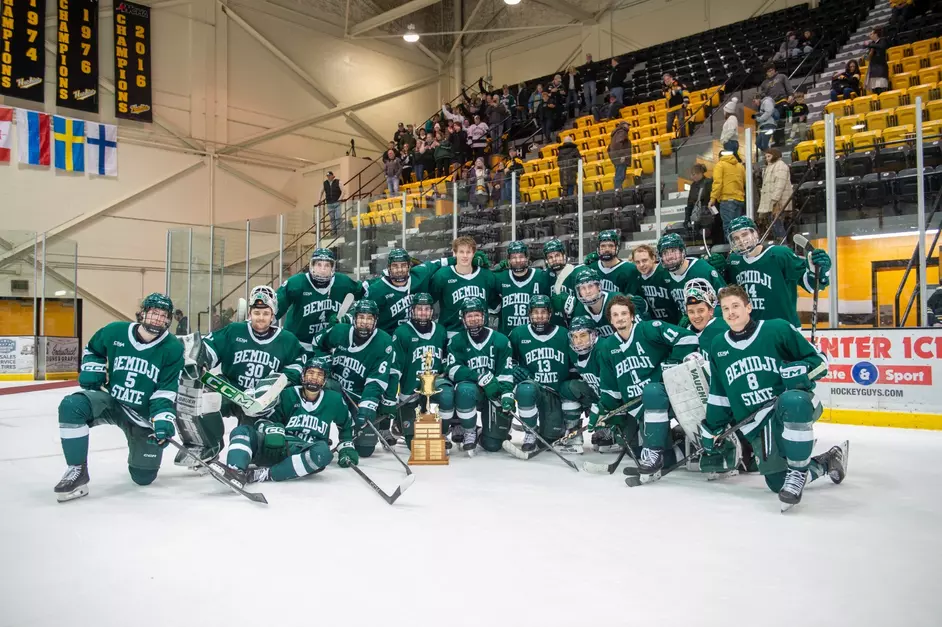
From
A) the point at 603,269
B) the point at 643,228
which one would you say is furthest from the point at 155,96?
the point at 603,269

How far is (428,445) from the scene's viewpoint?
4703 mm

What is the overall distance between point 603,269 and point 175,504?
3.46 meters

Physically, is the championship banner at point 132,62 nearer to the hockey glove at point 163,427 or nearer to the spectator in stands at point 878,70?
the spectator in stands at point 878,70

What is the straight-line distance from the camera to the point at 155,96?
17.0 m

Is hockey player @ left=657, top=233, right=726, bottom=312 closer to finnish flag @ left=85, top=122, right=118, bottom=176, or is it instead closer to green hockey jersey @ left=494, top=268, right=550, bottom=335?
green hockey jersey @ left=494, top=268, right=550, bottom=335

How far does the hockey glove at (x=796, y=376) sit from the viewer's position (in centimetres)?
336

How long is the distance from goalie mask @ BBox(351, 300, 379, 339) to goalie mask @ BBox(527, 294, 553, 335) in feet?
3.70

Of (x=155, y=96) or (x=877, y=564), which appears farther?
(x=155, y=96)

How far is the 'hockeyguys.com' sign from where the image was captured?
6039 mm

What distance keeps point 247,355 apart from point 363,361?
0.84 metres

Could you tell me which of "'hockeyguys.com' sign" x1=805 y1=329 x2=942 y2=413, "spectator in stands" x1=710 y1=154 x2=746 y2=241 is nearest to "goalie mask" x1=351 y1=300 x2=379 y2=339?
"spectator in stands" x1=710 y1=154 x2=746 y2=241

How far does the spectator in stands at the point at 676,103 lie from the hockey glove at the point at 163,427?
31.6ft

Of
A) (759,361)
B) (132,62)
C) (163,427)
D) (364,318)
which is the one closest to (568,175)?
(364,318)

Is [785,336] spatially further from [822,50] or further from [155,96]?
[155,96]
